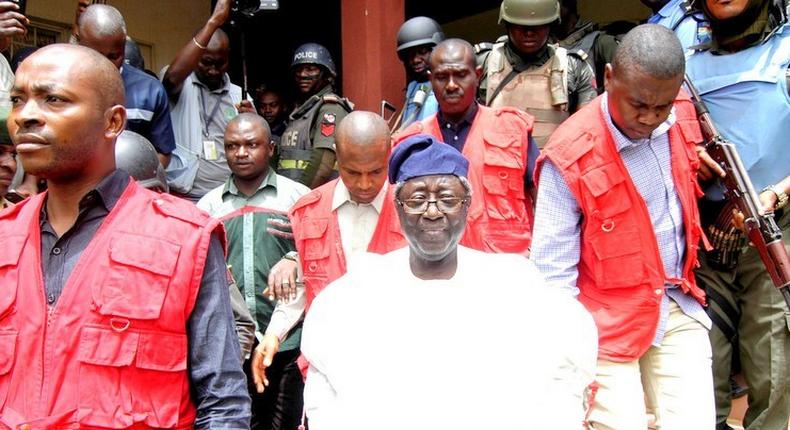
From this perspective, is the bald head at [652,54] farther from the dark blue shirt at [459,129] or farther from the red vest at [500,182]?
the dark blue shirt at [459,129]

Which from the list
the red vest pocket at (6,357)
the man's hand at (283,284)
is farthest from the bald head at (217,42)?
the red vest pocket at (6,357)

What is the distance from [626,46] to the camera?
2.90 meters

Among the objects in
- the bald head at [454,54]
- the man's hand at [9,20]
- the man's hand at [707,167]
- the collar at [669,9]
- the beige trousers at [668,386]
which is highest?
the collar at [669,9]

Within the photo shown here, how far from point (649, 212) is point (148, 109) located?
3056 millimetres

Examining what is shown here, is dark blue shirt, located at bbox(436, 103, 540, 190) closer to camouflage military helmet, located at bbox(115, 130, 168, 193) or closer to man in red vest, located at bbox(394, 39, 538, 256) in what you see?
man in red vest, located at bbox(394, 39, 538, 256)

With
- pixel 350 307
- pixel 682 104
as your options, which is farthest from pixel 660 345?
pixel 350 307

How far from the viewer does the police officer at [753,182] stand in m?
3.51

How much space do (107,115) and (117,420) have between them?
74cm

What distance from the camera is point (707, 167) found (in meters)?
3.47

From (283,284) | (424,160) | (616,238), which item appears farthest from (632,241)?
(283,284)

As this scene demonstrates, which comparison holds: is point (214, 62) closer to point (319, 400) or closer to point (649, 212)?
point (649, 212)

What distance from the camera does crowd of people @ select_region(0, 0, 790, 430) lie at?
5.72ft

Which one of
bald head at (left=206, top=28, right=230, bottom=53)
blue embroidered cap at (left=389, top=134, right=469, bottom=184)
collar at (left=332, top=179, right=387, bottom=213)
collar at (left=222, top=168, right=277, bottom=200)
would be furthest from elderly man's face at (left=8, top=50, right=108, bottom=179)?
bald head at (left=206, top=28, right=230, bottom=53)

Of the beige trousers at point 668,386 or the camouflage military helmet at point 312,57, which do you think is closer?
the beige trousers at point 668,386
